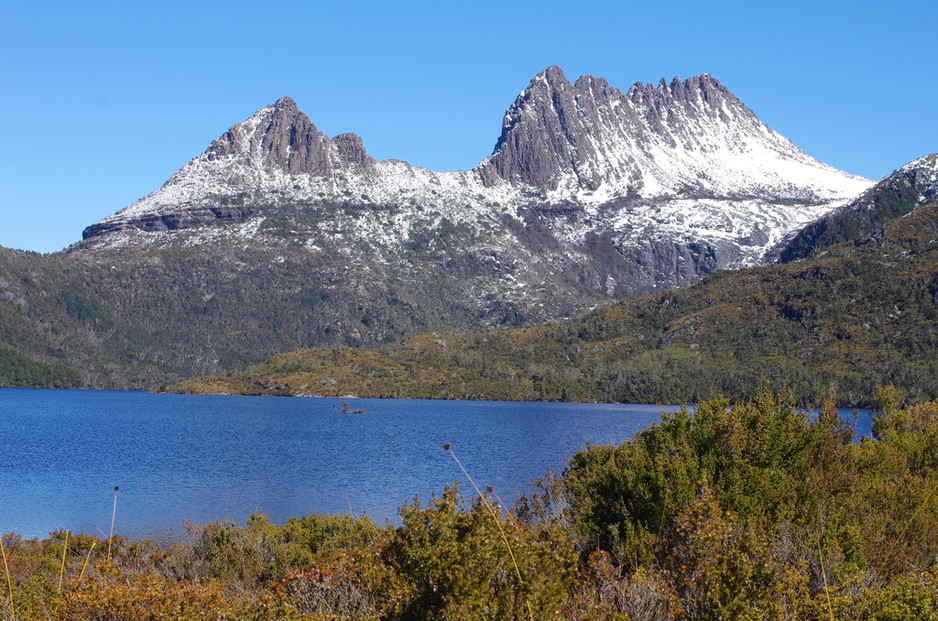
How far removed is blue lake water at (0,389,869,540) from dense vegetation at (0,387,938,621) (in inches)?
169

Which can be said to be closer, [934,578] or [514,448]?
[934,578]

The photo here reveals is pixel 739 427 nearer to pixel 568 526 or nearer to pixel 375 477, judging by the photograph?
pixel 568 526

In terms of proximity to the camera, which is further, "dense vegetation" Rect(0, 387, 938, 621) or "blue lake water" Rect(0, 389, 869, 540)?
"blue lake water" Rect(0, 389, 869, 540)

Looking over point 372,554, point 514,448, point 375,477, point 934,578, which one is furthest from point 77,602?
point 514,448

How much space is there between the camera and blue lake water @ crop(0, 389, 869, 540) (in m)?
A: 56.0

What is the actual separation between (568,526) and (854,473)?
364 inches

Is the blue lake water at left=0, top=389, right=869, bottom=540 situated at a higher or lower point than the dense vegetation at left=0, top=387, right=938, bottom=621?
lower

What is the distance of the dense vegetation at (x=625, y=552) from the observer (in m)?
11.9

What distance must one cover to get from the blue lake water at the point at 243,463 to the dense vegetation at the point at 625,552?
429cm

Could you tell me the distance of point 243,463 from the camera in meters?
85.2

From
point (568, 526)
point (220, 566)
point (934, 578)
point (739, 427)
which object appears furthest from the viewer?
point (220, 566)

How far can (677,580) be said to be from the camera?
15.1m

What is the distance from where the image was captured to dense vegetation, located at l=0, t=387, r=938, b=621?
11938 millimetres

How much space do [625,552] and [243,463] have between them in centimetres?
6886
